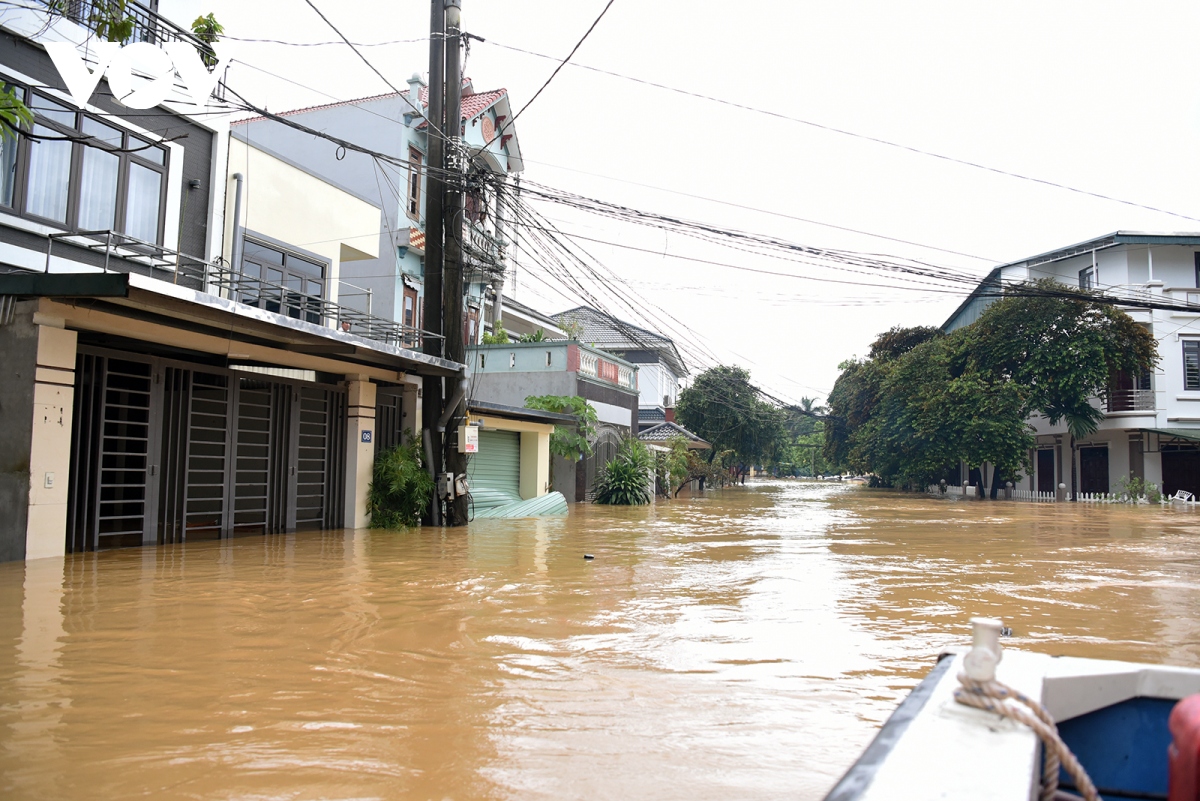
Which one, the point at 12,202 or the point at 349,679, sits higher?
the point at 12,202

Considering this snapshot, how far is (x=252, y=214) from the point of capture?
1628cm

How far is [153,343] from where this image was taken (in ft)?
39.8

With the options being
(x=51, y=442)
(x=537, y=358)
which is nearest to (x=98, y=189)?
(x=51, y=442)

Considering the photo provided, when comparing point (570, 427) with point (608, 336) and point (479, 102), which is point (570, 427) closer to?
point (479, 102)

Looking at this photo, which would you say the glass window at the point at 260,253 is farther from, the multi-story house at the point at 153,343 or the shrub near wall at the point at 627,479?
the shrub near wall at the point at 627,479

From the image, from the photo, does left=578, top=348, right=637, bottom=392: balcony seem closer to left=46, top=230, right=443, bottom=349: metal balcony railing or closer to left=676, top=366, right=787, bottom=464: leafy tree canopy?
left=46, top=230, right=443, bottom=349: metal balcony railing

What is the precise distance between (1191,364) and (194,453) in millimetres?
34925

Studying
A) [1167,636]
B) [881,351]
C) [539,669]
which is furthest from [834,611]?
[881,351]

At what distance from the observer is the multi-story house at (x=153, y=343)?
10031 millimetres

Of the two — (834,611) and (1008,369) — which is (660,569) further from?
(1008,369)

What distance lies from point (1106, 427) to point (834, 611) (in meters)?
30.7

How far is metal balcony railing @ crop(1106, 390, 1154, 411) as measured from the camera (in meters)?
32.6

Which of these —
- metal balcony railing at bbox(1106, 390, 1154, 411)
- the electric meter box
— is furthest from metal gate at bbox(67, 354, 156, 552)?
metal balcony railing at bbox(1106, 390, 1154, 411)

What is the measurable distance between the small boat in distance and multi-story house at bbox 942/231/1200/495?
33383mm
